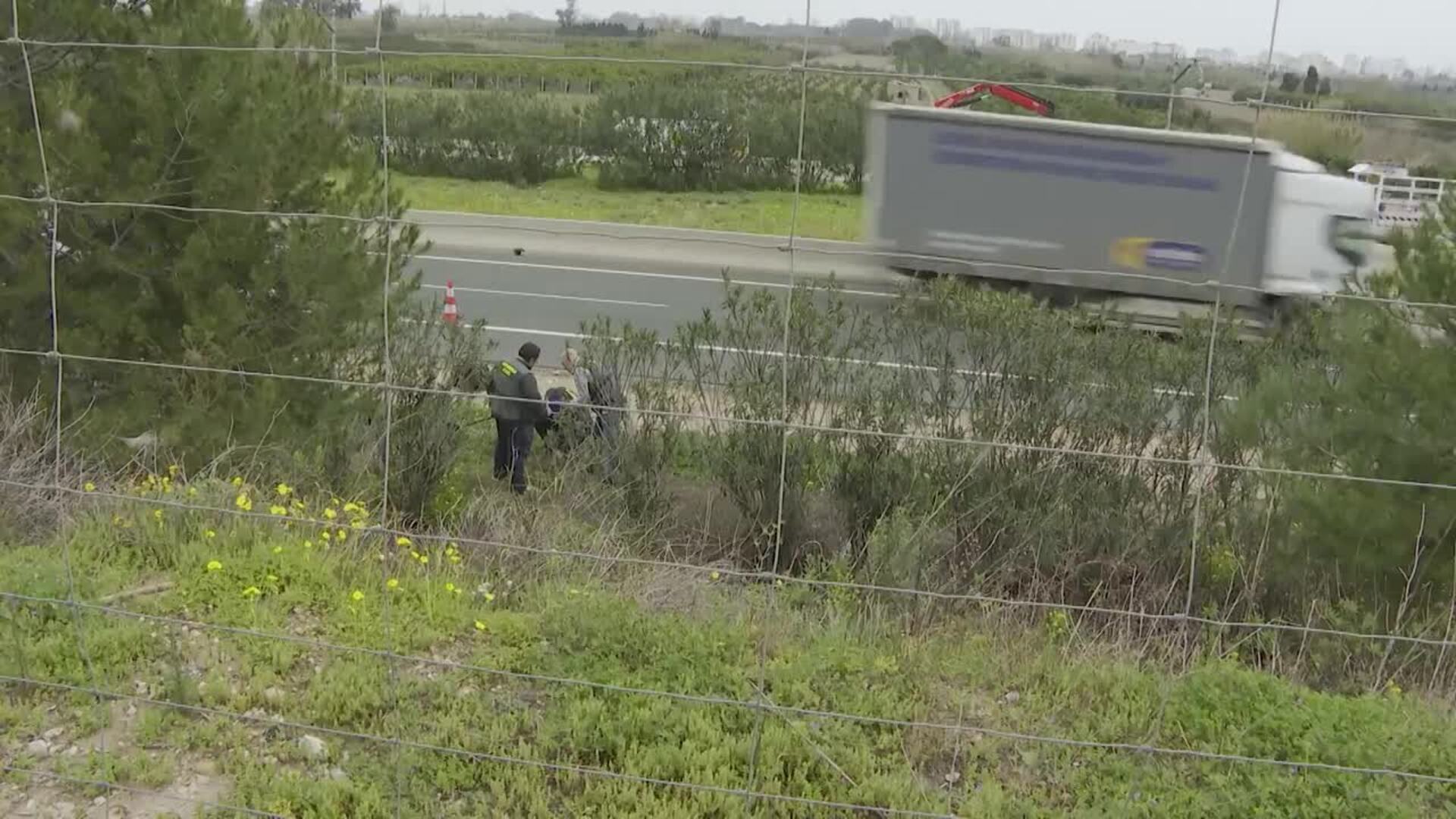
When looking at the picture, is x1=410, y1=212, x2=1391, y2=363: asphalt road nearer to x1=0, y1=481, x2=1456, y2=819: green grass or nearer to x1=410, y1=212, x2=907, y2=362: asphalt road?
x1=410, y1=212, x2=907, y2=362: asphalt road

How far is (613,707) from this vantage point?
110 inches

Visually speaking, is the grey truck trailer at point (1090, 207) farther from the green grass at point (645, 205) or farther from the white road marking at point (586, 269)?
the white road marking at point (586, 269)

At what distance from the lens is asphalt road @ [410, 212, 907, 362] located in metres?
10.7

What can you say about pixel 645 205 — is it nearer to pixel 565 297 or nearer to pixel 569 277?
pixel 565 297

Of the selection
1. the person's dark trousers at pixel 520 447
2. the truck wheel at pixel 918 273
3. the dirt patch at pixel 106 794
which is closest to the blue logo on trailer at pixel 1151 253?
the truck wheel at pixel 918 273

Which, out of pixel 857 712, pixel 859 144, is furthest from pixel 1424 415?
pixel 859 144

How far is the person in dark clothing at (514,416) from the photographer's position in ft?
21.0

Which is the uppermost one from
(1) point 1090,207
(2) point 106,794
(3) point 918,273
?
(1) point 1090,207

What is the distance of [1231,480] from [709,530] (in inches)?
91.9

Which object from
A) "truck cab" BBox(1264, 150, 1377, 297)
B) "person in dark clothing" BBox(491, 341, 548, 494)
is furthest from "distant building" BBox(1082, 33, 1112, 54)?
"truck cab" BBox(1264, 150, 1377, 297)

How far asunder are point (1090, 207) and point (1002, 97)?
62.2 inches

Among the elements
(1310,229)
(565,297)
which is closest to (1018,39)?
(1310,229)

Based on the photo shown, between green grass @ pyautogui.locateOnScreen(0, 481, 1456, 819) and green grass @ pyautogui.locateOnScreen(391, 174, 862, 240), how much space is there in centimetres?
415

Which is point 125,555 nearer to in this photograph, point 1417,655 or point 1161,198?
point 1417,655
